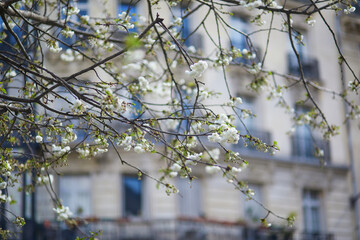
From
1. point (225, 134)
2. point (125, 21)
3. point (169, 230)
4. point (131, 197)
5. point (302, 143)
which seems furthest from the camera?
point (302, 143)

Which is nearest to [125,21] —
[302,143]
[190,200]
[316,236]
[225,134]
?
[225,134]

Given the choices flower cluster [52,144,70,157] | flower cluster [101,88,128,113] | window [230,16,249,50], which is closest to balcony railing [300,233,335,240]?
window [230,16,249,50]

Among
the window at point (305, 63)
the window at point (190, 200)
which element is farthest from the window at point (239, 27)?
the window at point (190, 200)

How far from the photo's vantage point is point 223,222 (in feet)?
62.4

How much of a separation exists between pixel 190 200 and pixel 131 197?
170 centimetres

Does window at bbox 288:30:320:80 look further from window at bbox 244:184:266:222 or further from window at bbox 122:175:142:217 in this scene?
window at bbox 122:175:142:217

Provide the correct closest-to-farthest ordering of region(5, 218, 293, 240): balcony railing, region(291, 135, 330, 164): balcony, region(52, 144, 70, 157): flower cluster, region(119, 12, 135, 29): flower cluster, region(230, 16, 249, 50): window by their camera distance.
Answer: region(52, 144, 70, 157): flower cluster < region(119, 12, 135, 29): flower cluster < region(5, 218, 293, 240): balcony railing < region(230, 16, 249, 50): window < region(291, 135, 330, 164): balcony

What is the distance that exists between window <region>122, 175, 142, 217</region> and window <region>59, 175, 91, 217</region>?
1013 millimetres

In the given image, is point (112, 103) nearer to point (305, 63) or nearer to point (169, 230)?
point (169, 230)

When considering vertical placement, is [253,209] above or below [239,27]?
below

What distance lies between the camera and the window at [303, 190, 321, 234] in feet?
73.8

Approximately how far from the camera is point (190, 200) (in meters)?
19.8

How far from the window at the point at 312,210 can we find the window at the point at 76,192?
7351 millimetres

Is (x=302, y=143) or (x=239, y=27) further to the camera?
(x=302, y=143)
